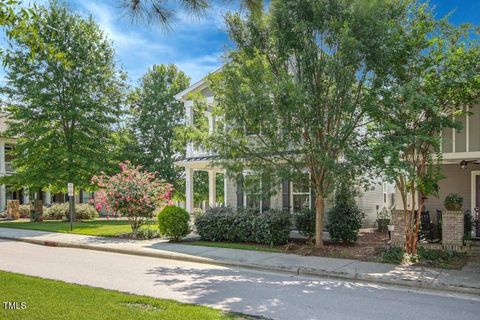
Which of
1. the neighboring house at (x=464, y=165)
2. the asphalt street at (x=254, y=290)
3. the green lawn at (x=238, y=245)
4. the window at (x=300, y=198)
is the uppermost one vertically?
the neighboring house at (x=464, y=165)

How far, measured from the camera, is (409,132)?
10.5 metres

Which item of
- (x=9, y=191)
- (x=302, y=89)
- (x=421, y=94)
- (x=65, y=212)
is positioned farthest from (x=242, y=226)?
(x=9, y=191)

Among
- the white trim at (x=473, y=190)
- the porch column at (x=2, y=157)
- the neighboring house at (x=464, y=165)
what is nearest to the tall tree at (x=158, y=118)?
the porch column at (x=2, y=157)

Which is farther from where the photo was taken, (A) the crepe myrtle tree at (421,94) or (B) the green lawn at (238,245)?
(B) the green lawn at (238,245)

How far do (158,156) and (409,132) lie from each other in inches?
1081

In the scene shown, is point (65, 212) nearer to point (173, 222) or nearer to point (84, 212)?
point (84, 212)

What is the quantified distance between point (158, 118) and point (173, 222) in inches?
870

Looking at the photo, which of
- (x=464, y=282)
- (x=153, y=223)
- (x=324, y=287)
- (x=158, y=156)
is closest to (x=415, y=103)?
(x=464, y=282)

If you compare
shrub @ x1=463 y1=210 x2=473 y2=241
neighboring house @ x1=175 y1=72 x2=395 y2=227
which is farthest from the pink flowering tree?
shrub @ x1=463 y1=210 x2=473 y2=241

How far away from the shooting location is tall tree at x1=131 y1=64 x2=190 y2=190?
35156 millimetres

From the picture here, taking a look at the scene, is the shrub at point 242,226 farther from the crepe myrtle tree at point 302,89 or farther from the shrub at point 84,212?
the shrub at point 84,212

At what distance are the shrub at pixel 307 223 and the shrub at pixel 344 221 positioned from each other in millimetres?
826

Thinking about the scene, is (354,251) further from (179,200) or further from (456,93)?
(179,200)

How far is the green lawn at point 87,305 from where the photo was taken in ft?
18.8
